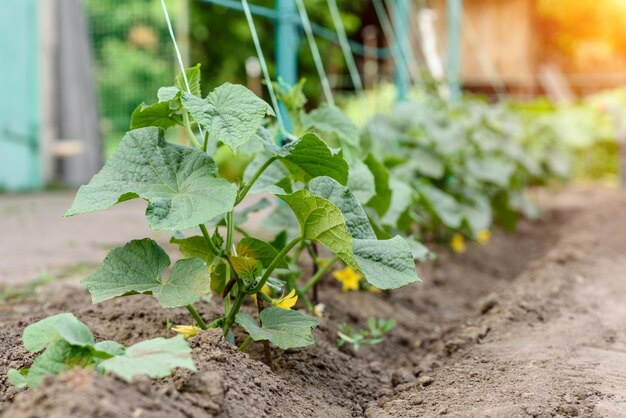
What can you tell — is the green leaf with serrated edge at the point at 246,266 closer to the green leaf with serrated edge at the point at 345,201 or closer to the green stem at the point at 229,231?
the green stem at the point at 229,231

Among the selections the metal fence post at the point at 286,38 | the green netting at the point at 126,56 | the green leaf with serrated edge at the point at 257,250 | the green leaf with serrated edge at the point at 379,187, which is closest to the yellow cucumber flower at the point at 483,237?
the metal fence post at the point at 286,38

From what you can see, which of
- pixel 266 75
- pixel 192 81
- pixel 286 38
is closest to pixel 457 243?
pixel 286 38

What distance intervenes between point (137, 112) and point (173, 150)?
5.8 inches

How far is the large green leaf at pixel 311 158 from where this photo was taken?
1650mm

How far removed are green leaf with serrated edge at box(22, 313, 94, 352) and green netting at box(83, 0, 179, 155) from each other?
7192mm

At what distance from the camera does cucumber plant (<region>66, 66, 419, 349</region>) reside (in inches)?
58.8

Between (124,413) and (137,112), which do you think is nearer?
(124,413)

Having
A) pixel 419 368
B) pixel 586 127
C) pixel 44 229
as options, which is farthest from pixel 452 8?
pixel 419 368

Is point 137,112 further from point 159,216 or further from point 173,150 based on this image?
point 159,216

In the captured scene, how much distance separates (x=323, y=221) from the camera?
1.56 m

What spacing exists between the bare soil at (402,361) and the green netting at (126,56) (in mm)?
5833

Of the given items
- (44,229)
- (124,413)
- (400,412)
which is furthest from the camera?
(44,229)

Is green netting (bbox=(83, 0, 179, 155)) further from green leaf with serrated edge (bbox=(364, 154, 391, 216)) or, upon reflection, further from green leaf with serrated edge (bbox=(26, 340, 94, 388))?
green leaf with serrated edge (bbox=(26, 340, 94, 388))

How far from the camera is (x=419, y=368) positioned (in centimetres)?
215
